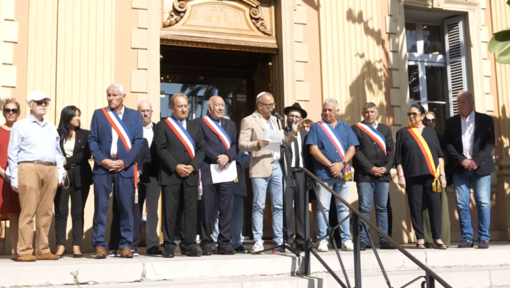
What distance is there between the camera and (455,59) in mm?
9484

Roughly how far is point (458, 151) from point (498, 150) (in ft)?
7.73

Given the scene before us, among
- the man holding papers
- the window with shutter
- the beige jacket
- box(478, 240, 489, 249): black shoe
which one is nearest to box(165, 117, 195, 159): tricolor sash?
the man holding papers

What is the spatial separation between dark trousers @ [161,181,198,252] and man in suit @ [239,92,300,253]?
687 millimetres

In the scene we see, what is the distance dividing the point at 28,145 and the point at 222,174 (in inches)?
73.0

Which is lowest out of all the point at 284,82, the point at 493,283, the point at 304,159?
the point at 493,283

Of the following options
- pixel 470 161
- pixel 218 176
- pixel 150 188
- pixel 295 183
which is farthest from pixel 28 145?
pixel 470 161

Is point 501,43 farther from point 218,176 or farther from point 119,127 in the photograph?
point 119,127

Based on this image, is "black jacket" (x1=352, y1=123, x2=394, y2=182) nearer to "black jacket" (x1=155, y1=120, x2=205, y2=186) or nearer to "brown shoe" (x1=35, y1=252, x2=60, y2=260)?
"black jacket" (x1=155, y1=120, x2=205, y2=186)

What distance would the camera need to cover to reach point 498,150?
30.0ft

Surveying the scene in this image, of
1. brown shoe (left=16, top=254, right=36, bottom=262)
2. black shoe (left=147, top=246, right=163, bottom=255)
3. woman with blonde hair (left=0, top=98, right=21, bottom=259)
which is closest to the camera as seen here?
brown shoe (left=16, top=254, right=36, bottom=262)

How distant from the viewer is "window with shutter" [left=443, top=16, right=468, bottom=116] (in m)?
9.38

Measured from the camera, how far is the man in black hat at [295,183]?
243 inches

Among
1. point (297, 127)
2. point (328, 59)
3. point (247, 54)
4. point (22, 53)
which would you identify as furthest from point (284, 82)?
point (22, 53)

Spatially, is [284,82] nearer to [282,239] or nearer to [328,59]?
[328,59]
